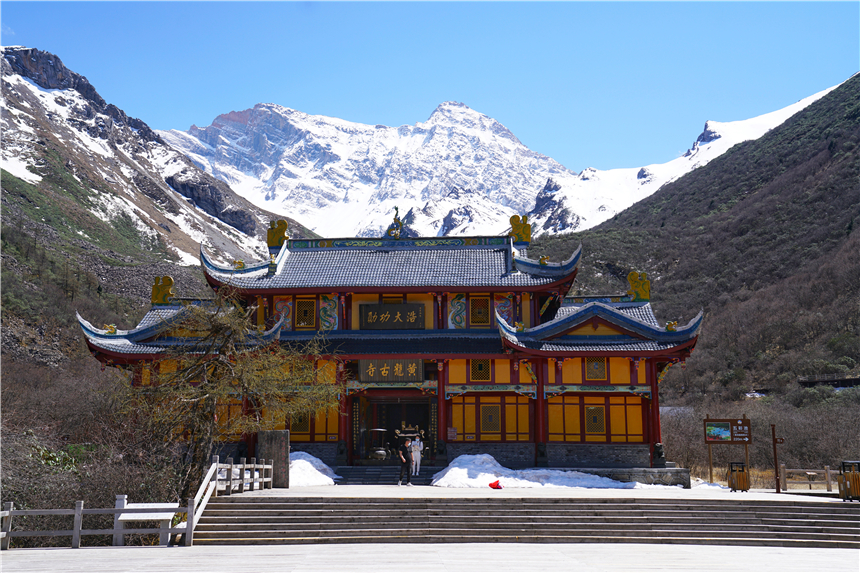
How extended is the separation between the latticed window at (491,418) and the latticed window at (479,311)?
3.29 metres

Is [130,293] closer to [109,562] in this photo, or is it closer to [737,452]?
[737,452]

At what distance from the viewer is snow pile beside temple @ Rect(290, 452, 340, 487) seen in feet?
76.8

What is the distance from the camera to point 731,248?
251ft

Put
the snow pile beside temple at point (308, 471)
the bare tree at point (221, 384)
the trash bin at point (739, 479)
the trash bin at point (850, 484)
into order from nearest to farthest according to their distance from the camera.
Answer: the trash bin at point (850, 484) < the bare tree at point (221, 384) < the trash bin at point (739, 479) < the snow pile beside temple at point (308, 471)

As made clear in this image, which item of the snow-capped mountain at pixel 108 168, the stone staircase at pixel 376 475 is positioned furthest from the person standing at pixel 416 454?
the snow-capped mountain at pixel 108 168

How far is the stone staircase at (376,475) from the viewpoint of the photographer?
2427 cm

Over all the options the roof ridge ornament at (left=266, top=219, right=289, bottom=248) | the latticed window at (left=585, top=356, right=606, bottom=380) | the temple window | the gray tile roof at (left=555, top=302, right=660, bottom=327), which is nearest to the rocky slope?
the roof ridge ornament at (left=266, top=219, right=289, bottom=248)

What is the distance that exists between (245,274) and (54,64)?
17460cm

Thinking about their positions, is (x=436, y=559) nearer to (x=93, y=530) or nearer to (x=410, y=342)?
(x=93, y=530)

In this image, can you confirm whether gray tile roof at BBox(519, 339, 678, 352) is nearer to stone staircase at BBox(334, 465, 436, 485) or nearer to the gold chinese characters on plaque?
the gold chinese characters on plaque

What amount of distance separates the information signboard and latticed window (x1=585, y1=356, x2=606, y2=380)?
4235mm

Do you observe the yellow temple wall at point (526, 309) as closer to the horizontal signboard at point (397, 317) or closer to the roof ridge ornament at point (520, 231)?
the roof ridge ornament at point (520, 231)

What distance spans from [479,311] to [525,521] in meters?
13.0

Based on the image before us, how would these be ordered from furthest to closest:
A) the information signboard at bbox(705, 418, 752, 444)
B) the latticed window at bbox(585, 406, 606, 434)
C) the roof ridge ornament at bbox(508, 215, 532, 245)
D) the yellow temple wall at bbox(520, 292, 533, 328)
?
the roof ridge ornament at bbox(508, 215, 532, 245), the yellow temple wall at bbox(520, 292, 533, 328), the latticed window at bbox(585, 406, 606, 434), the information signboard at bbox(705, 418, 752, 444)
